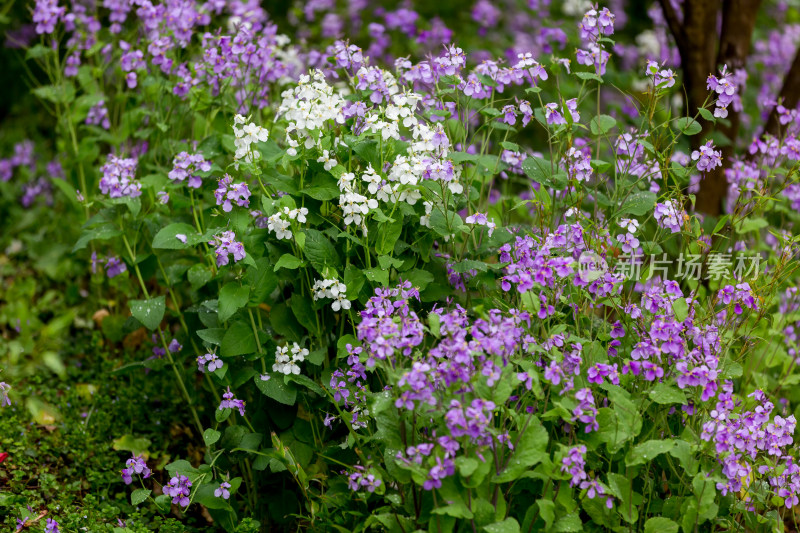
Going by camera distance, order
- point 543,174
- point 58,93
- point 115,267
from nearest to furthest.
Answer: point 543,174 → point 115,267 → point 58,93

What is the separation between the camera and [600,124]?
246 centimetres

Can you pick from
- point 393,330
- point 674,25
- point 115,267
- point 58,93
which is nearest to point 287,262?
point 393,330

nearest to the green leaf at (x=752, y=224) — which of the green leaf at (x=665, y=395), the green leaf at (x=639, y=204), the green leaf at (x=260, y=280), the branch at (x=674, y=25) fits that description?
the green leaf at (x=639, y=204)

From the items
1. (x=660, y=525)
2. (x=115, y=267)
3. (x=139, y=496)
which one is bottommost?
(x=139, y=496)

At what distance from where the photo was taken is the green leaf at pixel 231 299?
7.34ft

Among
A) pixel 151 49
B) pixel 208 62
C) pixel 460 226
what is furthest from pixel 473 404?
pixel 151 49

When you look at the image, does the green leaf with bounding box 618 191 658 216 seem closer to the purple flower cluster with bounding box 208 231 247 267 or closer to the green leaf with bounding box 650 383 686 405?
the green leaf with bounding box 650 383 686 405

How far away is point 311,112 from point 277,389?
0.78 meters

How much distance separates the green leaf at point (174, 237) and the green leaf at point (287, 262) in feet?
1.03

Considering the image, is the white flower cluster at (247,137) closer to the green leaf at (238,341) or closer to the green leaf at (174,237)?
the green leaf at (174,237)

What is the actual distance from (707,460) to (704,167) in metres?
0.80

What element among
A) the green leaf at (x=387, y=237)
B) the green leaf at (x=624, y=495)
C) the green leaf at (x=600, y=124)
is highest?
the green leaf at (x=600, y=124)

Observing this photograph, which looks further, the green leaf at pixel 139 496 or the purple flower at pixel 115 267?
the purple flower at pixel 115 267

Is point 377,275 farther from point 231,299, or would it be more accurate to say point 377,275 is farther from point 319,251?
point 231,299
